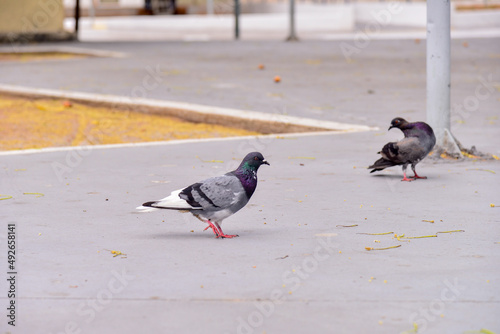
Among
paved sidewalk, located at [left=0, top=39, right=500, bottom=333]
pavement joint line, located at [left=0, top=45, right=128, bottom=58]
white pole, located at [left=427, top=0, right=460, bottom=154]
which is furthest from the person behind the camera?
pavement joint line, located at [left=0, top=45, right=128, bottom=58]

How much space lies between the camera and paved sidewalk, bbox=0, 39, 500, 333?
520 centimetres

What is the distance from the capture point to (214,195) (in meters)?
6.80

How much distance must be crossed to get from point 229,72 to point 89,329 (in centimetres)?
1487

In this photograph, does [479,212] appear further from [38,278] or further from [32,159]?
[32,159]

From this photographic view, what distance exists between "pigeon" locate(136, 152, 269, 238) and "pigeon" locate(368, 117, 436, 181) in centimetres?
246

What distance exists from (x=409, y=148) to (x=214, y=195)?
9.48 feet

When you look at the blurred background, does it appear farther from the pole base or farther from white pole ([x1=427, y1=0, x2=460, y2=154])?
the pole base

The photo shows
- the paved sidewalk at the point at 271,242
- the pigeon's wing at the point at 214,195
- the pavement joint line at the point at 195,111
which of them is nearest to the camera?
the paved sidewalk at the point at 271,242

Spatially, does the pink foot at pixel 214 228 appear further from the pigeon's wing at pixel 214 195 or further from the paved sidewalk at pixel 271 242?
the pigeon's wing at pixel 214 195

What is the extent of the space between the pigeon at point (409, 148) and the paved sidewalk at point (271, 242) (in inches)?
7.9

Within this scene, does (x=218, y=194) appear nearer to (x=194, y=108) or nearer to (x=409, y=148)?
(x=409, y=148)

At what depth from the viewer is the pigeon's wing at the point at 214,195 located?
679 cm

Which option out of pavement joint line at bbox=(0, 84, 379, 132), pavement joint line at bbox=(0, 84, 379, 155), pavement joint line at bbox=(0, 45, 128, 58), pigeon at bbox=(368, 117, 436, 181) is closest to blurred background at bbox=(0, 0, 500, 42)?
pavement joint line at bbox=(0, 45, 128, 58)

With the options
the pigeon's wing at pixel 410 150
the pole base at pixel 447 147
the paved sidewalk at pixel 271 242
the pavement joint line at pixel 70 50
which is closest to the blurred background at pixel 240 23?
the pavement joint line at pixel 70 50
